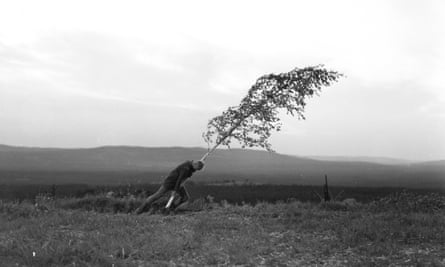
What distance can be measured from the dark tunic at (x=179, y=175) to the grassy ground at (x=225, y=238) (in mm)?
1113

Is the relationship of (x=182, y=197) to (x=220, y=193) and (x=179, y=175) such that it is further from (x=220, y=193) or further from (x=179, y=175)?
(x=220, y=193)

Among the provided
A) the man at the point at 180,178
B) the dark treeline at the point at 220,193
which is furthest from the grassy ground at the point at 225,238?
the dark treeline at the point at 220,193

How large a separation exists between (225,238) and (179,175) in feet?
14.9

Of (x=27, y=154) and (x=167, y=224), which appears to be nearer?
(x=167, y=224)

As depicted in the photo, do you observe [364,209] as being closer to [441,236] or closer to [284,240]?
[441,236]

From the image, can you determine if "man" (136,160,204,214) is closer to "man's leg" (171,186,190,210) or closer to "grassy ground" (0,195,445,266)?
"man's leg" (171,186,190,210)

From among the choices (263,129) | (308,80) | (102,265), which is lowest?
(102,265)

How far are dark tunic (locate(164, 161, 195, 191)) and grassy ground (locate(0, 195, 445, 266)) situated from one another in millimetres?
1113

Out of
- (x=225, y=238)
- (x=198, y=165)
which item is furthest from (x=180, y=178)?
(x=225, y=238)

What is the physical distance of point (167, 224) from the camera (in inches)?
498

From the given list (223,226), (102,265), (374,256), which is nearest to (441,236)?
(374,256)

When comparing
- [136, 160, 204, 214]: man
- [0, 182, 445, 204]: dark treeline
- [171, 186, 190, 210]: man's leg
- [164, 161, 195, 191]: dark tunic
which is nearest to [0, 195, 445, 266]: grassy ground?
[171, 186, 190, 210]: man's leg

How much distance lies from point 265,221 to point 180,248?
4156 millimetres

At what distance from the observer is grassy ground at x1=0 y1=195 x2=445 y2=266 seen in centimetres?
893
